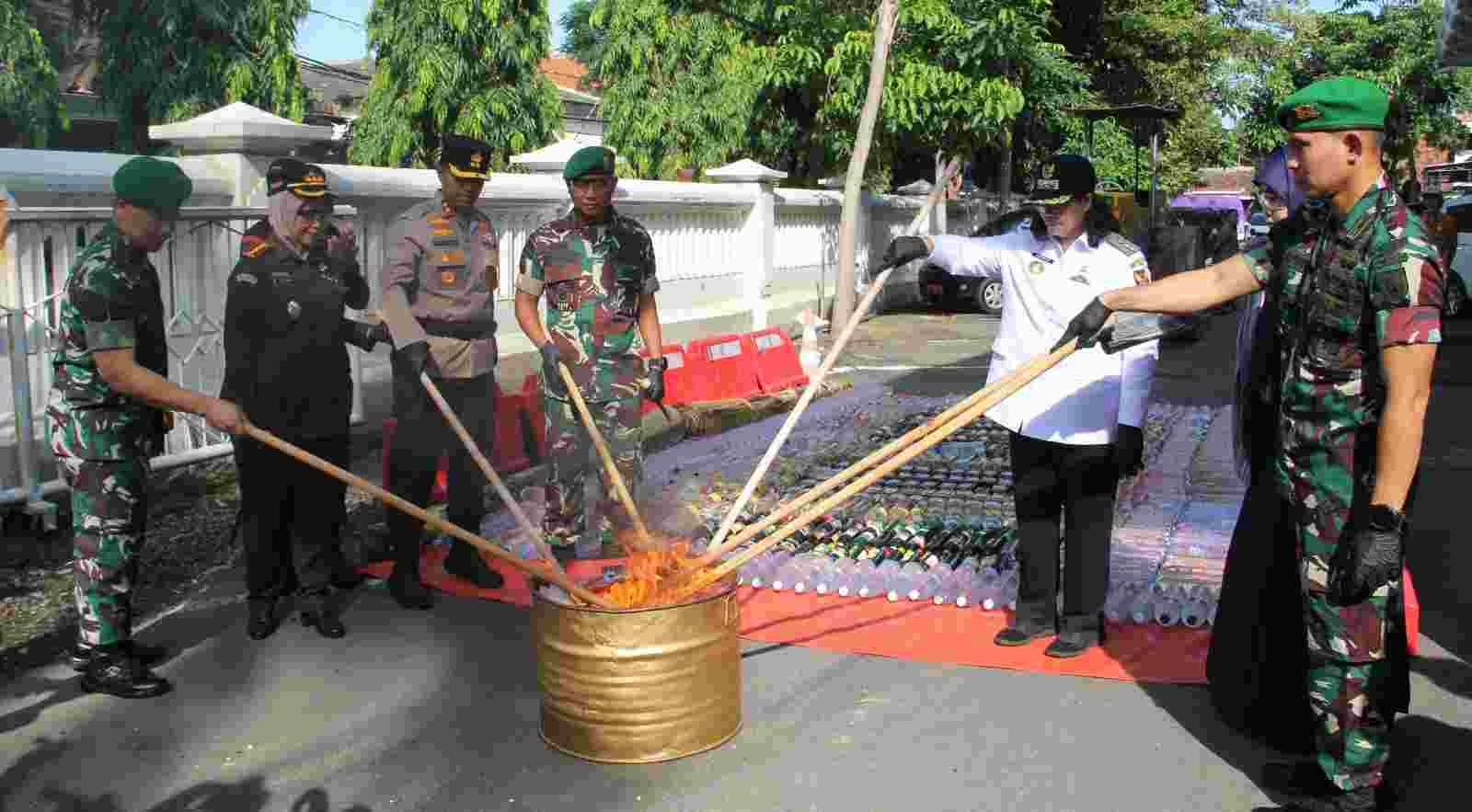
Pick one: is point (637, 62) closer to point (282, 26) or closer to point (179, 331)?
point (282, 26)

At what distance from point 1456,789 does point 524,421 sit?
5831 mm

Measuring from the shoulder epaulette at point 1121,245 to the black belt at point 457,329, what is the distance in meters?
2.72

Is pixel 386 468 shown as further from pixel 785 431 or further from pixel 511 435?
pixel 785 431

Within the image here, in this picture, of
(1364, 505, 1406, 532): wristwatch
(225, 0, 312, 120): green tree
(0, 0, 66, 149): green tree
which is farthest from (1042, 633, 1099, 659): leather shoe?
(0, 0, 66, 149): green tree

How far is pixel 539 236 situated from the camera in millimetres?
5938

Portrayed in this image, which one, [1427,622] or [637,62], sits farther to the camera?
[637,62]

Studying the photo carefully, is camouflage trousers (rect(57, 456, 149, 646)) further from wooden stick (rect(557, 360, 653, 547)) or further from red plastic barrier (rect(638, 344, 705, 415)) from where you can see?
red plastic barrier (rect(638, 344, 705, 415))

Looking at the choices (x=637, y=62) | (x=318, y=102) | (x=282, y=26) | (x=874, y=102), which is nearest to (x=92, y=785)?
(x=874, y=102)

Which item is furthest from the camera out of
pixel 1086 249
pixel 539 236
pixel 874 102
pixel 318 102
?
pixel 318 102

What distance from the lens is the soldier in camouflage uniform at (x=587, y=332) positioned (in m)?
5.86

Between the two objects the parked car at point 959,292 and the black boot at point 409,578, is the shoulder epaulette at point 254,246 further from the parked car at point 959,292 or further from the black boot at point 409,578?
the parked car at point 959,292

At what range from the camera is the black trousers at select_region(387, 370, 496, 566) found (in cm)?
572

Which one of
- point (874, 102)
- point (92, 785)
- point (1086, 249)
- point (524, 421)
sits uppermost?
point (874, 102)

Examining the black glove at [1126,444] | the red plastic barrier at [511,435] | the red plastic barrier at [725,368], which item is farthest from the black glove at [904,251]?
the red plastic barrier at [725,368]
